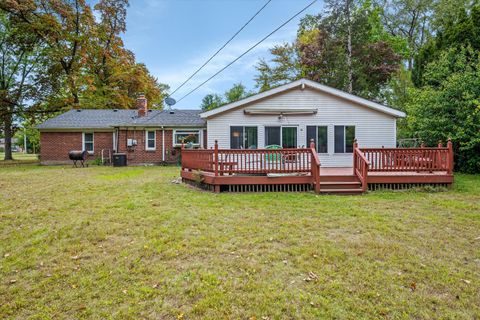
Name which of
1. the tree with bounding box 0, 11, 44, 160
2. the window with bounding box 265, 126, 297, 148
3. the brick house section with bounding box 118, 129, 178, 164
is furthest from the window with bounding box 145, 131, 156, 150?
the tree with bounding box 0, 11, 44, 160

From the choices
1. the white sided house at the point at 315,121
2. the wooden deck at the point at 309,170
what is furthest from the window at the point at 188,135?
the wooden deck at the point at 309,170

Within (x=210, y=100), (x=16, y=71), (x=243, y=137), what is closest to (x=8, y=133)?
(x=16, y=71)

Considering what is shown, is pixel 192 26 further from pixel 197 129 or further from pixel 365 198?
pixel 365 198

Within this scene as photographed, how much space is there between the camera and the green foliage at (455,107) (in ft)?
33.7

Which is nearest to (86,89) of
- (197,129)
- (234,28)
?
(197,129)

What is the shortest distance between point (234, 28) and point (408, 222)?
1021 centimetres

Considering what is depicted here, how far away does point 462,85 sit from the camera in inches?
414

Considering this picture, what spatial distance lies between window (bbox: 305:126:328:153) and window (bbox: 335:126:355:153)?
0.51m

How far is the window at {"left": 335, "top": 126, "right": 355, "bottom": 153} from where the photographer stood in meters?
12.6

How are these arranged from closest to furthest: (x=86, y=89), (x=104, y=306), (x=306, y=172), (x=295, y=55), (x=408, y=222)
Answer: (x=104, y=306) < (x=408, y=222) < (x=306, y=172) < (x=86, y=89) < (x=295, y=55)

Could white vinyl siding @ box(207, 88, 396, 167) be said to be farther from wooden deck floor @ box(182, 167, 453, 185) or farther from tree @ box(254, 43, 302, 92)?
tree @ box(254, 43, 302, 92)

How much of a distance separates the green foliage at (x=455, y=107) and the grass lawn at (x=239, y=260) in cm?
580

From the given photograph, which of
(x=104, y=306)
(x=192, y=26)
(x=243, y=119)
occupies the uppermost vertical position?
(x=192, y=26)

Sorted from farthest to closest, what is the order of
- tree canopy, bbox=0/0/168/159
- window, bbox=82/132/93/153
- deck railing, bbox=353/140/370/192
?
tree canopy, bbox=0/0/168/159 < window, bbox=82/132/93/153 < deck railing, bbox=353/140/370/192
